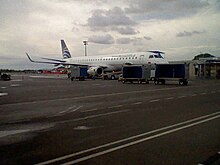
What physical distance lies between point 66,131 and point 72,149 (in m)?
2.06

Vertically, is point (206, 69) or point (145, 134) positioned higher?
point (206, 69)

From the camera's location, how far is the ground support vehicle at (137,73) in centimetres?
3856

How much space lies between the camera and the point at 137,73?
133 feet

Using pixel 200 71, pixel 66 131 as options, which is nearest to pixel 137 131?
pixel 66 131

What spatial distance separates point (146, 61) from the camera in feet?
148

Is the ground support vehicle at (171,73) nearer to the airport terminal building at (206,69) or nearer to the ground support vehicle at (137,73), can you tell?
the ground support vehicle at (137,73)

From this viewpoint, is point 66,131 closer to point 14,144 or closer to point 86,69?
point 14,144

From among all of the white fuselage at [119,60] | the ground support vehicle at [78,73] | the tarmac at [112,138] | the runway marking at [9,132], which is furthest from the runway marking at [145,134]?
the ground support vehicle at [78,73]

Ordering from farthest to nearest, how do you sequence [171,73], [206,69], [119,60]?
[206,69] → [119,60] → [171,73]

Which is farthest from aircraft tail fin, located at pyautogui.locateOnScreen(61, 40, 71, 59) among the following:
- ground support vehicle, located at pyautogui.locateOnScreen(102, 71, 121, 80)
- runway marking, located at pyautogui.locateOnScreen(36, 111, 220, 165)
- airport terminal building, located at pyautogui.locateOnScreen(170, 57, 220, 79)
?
runway marking, located at pyautogui.locateOnScreen(36, 111, 220, 165)

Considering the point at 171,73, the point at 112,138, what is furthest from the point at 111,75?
the point at 112,138

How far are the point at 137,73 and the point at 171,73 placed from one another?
5172mm

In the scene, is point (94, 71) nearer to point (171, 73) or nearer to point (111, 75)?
point (111, 75)

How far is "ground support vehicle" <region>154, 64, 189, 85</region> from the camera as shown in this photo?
116ft
